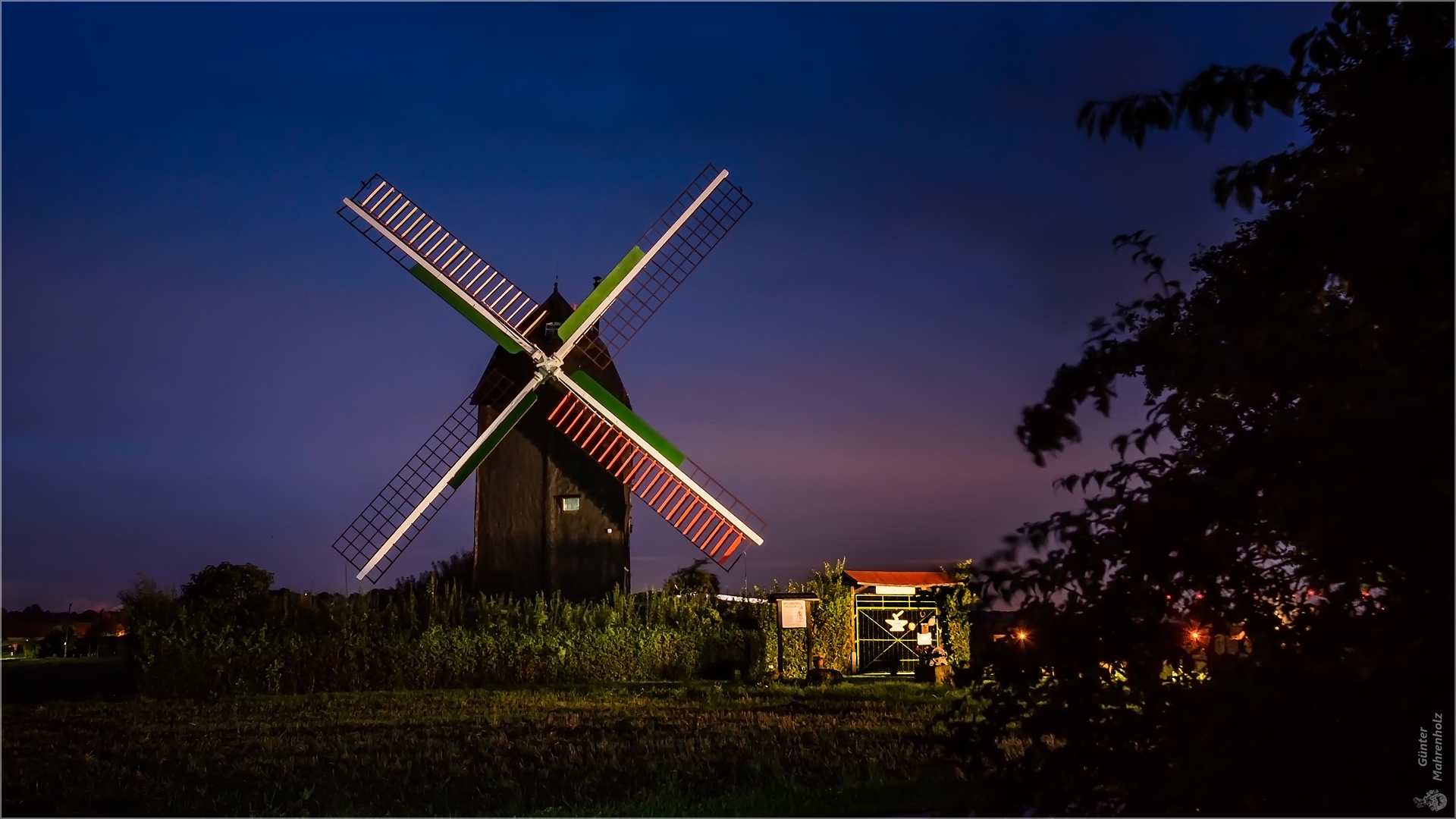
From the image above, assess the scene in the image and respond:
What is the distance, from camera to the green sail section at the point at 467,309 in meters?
21.2

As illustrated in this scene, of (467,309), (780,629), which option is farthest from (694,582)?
(467,309)

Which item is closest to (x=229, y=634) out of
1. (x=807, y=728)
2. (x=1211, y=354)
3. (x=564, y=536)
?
(x=564, y=536)

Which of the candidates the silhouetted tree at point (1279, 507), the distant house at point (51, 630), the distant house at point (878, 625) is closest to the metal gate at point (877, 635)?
the distant house at point (878, 625)

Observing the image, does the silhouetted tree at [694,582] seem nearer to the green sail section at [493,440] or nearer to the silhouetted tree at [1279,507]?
the green sail section at [493,440]

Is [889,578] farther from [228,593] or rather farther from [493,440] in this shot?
[228,593]

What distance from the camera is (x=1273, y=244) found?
13.5ft

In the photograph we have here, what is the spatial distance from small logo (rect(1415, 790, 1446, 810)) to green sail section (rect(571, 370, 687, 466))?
684 inches

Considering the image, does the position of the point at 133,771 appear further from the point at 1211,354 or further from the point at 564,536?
the point at 564,536

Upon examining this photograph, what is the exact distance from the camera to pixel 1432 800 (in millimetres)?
3750

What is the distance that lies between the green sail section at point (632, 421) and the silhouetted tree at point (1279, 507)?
16619 mm

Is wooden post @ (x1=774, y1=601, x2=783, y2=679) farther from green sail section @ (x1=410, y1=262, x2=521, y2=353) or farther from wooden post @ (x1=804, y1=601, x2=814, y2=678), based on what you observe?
green sail section @ (x1=410, y1=262, x2=521, y2=353)

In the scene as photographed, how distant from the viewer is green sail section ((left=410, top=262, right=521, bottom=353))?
69.6 ft

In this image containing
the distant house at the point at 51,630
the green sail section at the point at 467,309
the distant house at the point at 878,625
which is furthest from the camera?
the distant house at the point at 51,630

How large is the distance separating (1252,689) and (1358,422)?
0.86 m
